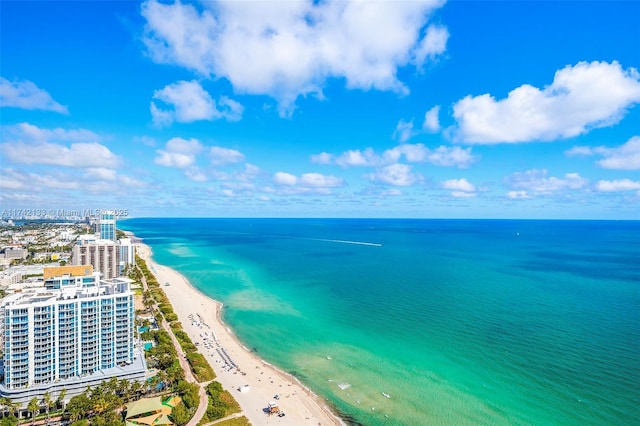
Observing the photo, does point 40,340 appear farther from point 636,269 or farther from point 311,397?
point 636,269

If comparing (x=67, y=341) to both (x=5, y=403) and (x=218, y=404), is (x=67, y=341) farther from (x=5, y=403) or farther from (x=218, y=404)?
(x=218, y=404)

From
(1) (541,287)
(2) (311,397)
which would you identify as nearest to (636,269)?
(1) (541,287)

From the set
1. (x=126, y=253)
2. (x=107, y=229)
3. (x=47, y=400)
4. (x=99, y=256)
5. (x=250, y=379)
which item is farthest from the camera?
(x=107, y=229)

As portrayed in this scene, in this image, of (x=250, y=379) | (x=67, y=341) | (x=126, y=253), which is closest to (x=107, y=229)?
(x=126, y=253)

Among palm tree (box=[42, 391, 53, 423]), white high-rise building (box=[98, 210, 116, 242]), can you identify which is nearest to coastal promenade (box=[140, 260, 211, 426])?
palm tree (box=[42, 391, 53, 423])

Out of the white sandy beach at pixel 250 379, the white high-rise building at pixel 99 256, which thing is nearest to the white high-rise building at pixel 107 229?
the white high-rise building at pixel 99 256

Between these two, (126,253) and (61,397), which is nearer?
(61,397)
